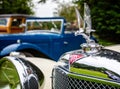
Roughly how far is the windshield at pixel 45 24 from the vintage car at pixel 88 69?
5212mm

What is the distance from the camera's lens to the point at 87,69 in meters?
2.54

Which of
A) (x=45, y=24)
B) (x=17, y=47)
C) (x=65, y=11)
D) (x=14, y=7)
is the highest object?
(x=45, y=24)

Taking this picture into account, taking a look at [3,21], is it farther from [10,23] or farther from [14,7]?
[14,7]

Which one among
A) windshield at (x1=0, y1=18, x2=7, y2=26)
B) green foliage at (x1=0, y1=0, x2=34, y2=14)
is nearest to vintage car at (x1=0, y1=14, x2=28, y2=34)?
windshield at (x1=0, y1=18, x2=7, y2=26)

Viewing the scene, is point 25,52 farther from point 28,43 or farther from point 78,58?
point 78,58

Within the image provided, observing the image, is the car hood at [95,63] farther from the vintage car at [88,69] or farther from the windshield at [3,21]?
the windshield at [3,21]

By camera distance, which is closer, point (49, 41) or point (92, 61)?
point (92, 61)

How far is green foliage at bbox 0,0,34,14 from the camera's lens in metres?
24.1

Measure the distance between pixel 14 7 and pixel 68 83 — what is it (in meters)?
22.6

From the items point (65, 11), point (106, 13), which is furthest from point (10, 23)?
point (65, 11)

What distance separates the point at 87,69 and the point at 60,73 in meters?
0.30

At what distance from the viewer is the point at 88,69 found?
8.30 ft

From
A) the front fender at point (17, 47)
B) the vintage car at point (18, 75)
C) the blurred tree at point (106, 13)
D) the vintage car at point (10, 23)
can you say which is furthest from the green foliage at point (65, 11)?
the vintage car at point (18, 75)

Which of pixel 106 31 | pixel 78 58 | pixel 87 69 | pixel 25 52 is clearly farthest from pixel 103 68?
pixel 106 31
